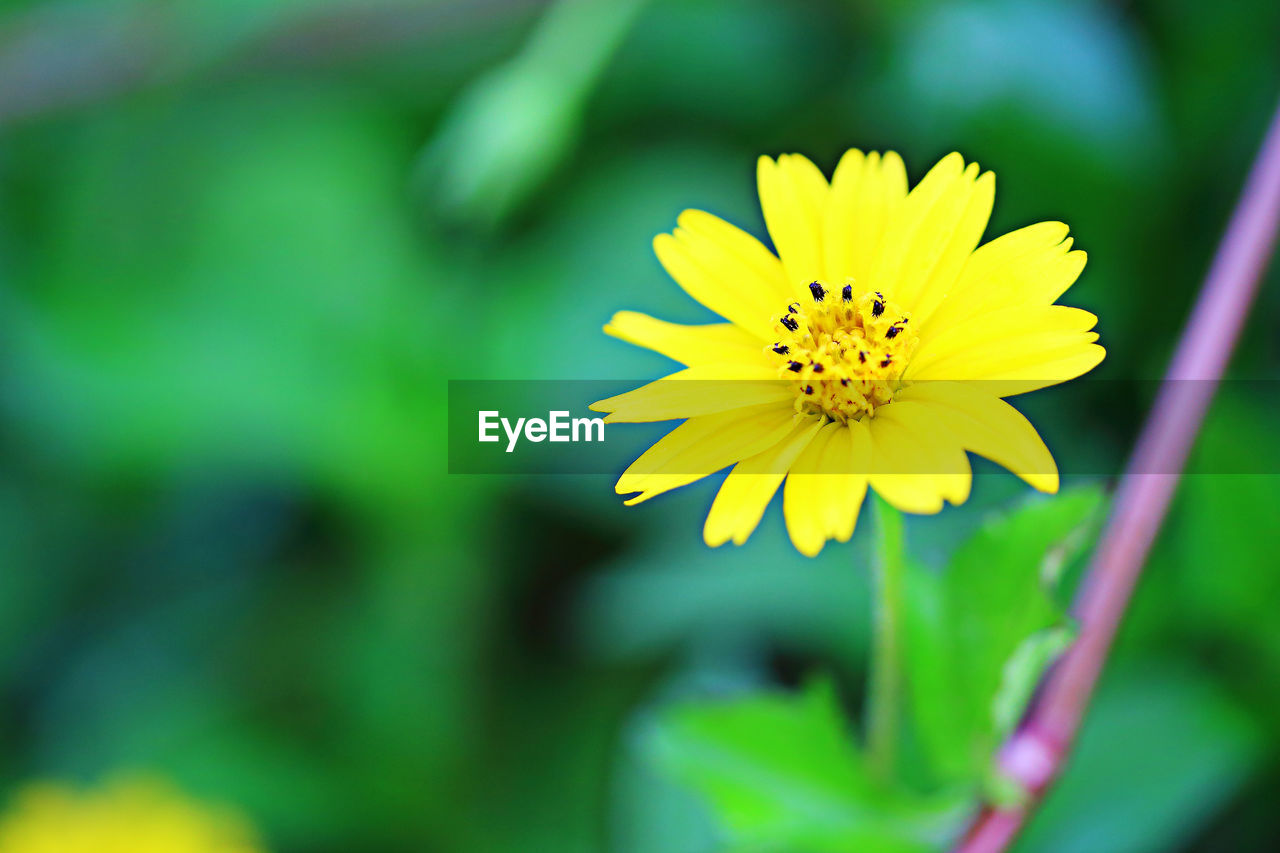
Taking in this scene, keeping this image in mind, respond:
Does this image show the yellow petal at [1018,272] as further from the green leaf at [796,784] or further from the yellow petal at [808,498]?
the green leaf at [796,784]

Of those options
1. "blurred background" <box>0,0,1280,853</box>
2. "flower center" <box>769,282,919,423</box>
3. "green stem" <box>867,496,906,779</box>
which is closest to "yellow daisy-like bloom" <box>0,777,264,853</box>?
"blurred background" <box>0,0,1280,853</box>

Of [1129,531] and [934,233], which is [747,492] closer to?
[934,233]

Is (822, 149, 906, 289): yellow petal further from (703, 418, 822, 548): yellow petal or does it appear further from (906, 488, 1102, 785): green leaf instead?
(906, 488, 1102, 785): green leaf

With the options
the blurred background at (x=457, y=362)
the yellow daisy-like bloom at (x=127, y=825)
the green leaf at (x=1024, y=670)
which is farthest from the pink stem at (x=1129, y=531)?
the yellow daisy-like bloom at (x=127, y=825)

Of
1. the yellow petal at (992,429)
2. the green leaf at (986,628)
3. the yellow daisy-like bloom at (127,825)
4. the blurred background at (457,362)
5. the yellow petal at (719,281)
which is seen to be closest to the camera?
the yellow petal at (992,429)

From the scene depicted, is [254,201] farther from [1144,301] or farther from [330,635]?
[1144,301]

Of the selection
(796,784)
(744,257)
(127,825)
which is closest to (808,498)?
(744,257)
